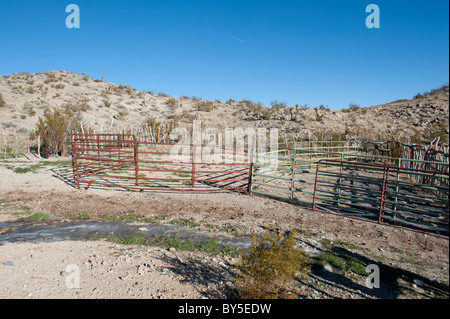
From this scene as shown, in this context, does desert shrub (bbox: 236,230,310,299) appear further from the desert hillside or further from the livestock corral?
the desert hillside

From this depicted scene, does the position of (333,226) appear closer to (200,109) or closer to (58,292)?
(58,292)

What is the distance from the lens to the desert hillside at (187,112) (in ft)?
91.4

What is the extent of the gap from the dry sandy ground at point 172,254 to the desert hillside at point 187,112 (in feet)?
64.7

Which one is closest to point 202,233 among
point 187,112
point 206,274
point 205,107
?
point 206,274

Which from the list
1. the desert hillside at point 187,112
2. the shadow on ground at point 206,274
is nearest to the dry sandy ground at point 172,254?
the shadow on ground at point 206,274

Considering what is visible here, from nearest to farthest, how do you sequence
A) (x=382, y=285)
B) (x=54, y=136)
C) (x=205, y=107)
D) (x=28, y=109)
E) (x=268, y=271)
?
1. (x=268, y=271)
2. (x=382, y=285)
3. (x=54, y=136)
4. (x=28, y=109)
5. (x=205, y=107)

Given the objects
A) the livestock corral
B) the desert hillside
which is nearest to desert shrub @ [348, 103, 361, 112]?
the desert hillside

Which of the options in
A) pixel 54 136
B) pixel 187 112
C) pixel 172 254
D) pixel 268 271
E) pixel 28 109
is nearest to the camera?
pixel 268 271

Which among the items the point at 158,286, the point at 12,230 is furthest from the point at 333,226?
the point at 12,230

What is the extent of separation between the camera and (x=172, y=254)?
4.89 meters

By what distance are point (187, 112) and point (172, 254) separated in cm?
3319

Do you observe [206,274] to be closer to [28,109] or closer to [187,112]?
[28,109]

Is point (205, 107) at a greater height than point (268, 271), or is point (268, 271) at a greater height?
point (205, 107)
